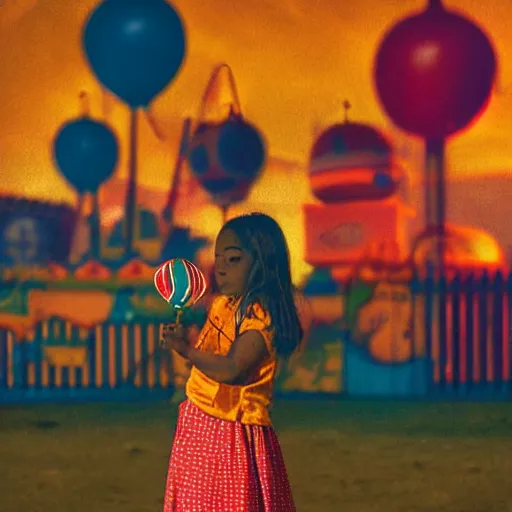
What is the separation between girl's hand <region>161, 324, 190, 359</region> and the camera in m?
2.59

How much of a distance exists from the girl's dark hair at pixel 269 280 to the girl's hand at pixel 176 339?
0.59ft

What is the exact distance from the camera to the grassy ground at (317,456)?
4.75 m

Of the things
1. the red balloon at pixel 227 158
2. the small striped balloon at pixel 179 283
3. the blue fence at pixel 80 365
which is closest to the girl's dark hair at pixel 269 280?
the small striped balloon at pixel 179 283

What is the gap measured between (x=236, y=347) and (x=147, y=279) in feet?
15.3

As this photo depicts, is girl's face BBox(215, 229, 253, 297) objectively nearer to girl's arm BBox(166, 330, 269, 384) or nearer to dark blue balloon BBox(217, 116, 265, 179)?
girl's arm BBox(166, 330, 269, 384)

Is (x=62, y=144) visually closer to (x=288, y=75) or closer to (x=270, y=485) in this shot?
(x=288, y=75)

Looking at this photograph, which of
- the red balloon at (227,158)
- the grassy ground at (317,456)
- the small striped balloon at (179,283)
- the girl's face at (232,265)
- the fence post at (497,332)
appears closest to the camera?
the girl's face at (232,265)

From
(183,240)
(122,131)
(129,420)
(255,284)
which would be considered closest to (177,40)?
(122,131)

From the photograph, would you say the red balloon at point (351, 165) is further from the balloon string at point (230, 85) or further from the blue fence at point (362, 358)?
the blue fence at point (362, 358)

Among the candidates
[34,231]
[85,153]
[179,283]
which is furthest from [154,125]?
[179,283]

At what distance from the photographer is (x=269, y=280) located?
108 inches

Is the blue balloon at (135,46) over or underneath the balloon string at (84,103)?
over

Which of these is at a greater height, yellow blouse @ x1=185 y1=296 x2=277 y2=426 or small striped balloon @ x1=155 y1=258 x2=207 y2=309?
small striped balloon @ x1=155 y1=258 x2=207 y2=309

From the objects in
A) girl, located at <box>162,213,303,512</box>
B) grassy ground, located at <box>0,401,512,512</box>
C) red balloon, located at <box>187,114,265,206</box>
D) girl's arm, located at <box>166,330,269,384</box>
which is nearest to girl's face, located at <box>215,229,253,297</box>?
girl, located at <box>162,213,303,512</box>
